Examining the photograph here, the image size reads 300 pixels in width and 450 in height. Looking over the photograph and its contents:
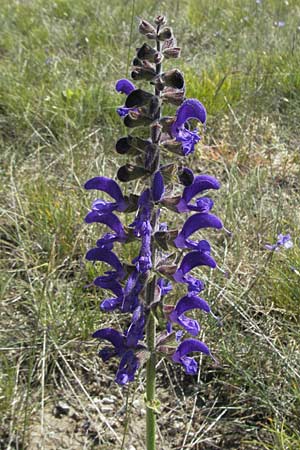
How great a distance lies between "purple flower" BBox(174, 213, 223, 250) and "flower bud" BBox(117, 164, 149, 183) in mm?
209

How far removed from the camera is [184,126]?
1.65 meters

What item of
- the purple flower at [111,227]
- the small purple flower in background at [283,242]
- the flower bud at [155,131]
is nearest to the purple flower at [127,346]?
the purple flower at [111,227]

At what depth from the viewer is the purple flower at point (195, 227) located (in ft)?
Answer: 5.50

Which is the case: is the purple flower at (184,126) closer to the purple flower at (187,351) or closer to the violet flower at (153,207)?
the violet flower at (153,207)

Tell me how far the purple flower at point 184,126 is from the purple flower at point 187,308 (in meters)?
0.41

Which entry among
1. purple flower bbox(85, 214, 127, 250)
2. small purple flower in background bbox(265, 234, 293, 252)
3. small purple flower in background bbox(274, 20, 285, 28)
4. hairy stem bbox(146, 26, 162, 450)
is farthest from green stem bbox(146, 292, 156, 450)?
small purple flower in background bbox(274, 20, 285, 28)

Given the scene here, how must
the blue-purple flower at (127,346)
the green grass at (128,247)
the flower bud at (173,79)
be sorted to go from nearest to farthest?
1. the flower bud at (173,79)
2. the blue-purple flower at (127,346)
3. the green grass at (128,247)

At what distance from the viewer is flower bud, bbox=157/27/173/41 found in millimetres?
1541

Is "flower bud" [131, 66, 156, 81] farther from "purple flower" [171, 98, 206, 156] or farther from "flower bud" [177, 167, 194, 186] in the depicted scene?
"flower bud" [177, 167, 194, 186]

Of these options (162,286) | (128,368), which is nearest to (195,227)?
(162,286)

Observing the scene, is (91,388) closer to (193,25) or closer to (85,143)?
(85,143)

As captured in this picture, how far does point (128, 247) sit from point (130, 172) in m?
1.30

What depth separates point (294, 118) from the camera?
13.6 ft

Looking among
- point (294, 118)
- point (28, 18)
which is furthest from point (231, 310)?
point (28, 18)
